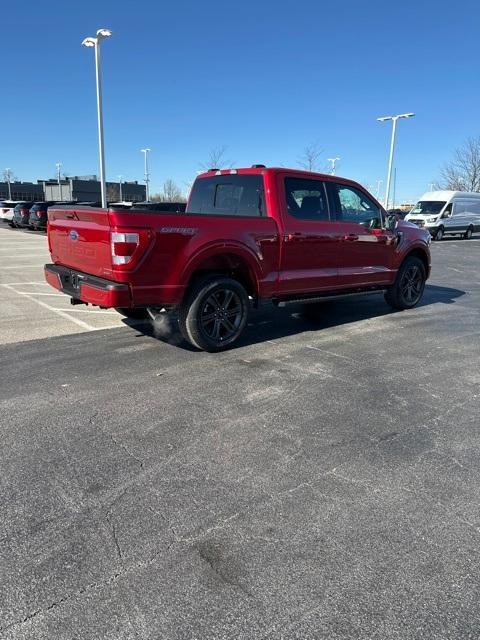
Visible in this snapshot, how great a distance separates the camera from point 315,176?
653cm

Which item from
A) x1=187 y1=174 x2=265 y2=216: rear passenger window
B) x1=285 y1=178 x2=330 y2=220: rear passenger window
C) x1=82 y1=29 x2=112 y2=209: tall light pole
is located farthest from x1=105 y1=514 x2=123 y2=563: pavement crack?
x1=82 y1=29 x2=112 y2=209: tall light pole

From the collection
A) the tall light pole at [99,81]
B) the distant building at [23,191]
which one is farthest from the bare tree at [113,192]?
the tall light pole at [99,81]

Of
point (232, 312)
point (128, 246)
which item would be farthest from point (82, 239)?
point (232, 312)

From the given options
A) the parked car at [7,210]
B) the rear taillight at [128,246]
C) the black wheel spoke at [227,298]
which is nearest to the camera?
the rear taillight at [128,246]

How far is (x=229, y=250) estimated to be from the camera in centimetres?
545

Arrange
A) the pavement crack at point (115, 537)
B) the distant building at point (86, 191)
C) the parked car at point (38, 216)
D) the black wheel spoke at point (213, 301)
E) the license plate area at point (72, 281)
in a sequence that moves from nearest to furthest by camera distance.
Answer: 1. the pavement crack at point (115, 537)
2. the license plate area at point (72, 281)
3. the black wheel spoke at point (213, 301)
4. the parked car at point (38, 216)
5. the distant building at point (86, 191)

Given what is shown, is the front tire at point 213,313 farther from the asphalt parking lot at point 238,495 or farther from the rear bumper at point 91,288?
the rear bumper at point 91,288

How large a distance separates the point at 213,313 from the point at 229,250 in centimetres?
74

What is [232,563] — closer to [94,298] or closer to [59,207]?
[94,298]

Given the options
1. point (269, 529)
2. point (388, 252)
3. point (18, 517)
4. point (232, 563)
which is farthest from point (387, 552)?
point (388, 252)

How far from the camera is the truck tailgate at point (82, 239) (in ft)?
15.9

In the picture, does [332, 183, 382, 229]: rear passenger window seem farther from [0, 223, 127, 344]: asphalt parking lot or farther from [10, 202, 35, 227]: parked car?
[10, 202, 35, 227]: parked car

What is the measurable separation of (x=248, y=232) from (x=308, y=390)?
2.02 m

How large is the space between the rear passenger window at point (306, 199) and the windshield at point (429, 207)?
23.3 m
